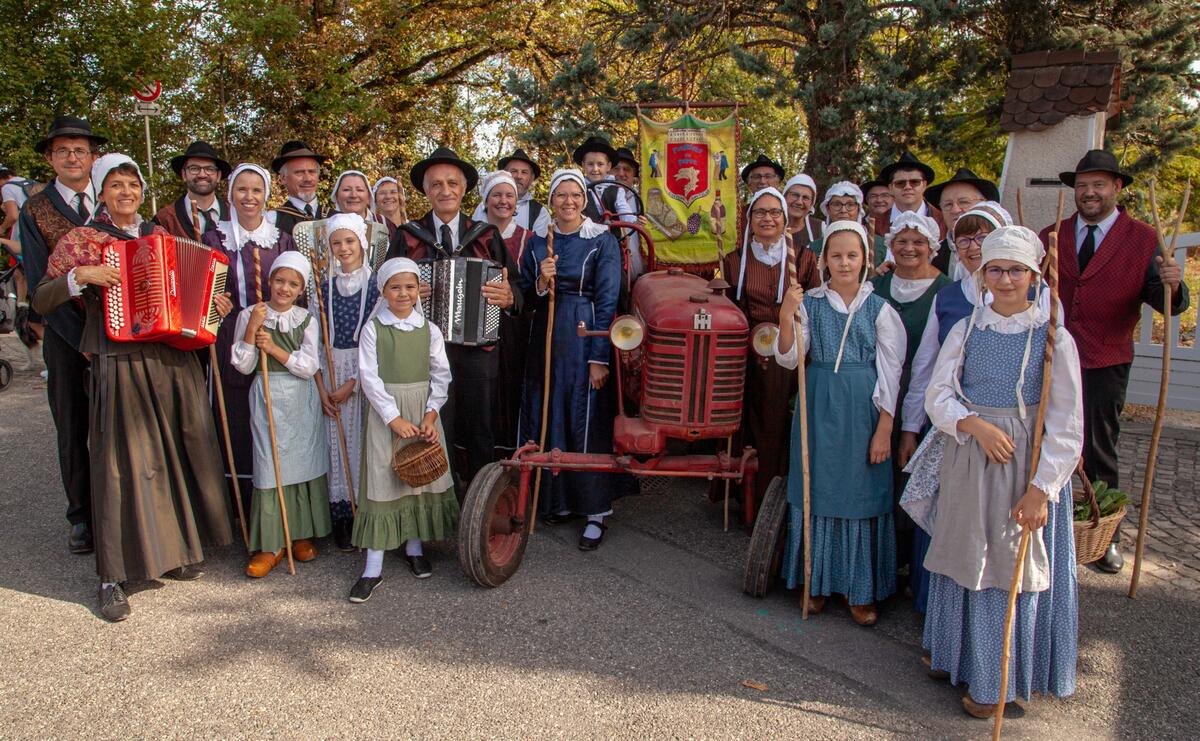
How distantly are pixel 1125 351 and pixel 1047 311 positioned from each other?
193cm

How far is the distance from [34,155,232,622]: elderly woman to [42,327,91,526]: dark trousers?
46cm

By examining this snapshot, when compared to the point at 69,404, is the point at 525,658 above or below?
below

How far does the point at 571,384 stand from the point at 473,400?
0.62 m

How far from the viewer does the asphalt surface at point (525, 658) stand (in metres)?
3.13

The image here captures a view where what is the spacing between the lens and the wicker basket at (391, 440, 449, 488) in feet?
13.6

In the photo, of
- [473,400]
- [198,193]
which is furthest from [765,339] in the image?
[198,193]

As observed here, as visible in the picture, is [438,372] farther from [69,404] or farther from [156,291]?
[69,404]

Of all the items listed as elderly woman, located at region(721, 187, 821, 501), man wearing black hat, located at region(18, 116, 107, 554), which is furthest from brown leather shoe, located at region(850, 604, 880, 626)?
man wearing black hat, located at region(18, 116, 107, 554)

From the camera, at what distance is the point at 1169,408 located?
8.00 metres

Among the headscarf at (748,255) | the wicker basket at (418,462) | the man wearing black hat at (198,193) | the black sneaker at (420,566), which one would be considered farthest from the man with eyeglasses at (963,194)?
the man wearing black hat at (198,193)

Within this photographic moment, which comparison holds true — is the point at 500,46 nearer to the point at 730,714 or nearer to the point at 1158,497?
the point at 1158,497

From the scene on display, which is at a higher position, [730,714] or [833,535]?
[833,535]

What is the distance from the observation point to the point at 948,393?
327 centimetres

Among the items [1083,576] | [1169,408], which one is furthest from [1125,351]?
[1169,408]
